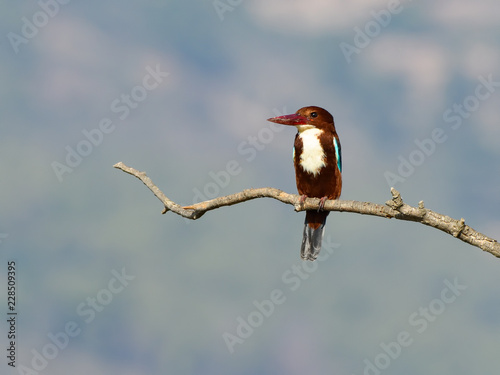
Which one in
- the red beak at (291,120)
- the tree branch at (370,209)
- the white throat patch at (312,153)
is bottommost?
the tree branch at (370,209)

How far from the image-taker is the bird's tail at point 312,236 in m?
7.55

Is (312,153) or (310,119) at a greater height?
(310,119)

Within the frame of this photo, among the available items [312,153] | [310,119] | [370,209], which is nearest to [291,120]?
[310,119]

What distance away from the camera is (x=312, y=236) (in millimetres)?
7586

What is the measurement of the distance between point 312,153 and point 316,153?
0.05 metres

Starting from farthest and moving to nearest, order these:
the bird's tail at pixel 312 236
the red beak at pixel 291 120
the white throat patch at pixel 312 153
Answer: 1. the bird's tail at pixel 312 236
2. the red beak at pixel 291 120
3. the white throat patch at pixel 312 153

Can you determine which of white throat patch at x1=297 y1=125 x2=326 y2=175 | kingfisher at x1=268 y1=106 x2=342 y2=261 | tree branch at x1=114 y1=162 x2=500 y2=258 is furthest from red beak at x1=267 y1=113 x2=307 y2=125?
tree branch at x1=114 y1=162 x2=500 y2=258

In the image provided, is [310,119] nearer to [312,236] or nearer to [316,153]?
[316,153]

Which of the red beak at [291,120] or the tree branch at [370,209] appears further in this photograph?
the red beak at [291,120]

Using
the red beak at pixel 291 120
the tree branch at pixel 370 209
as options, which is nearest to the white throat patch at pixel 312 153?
the red beak at pixel 291 120

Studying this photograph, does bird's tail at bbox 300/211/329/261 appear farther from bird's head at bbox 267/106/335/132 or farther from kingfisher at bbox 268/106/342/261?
bird's head at bbox 267/106/335/132

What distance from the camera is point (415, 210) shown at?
5441 millimetres

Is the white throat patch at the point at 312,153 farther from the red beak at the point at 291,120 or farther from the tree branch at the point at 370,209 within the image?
the tree branch at the point at 370,209

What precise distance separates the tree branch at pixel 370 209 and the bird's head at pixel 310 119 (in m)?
1.02
